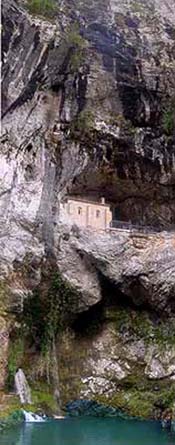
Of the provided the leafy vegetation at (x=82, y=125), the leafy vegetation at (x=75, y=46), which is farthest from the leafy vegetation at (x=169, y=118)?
the leafy vegetation at (x=75, y=46)

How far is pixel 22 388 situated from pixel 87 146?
36.0 feet

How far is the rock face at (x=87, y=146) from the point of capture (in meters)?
26.5

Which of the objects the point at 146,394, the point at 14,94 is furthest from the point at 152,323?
the point at 14,94

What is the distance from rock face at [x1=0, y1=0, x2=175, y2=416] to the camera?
86.9 ft

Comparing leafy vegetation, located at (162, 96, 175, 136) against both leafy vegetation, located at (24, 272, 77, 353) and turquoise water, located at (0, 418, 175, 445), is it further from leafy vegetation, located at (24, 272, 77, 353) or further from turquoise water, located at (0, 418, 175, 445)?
turquoise water, located at (0, 418, 175, 445)

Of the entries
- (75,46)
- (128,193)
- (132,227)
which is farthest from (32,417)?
(75,46)

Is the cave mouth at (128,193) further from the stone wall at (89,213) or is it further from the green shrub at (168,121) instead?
the green shrub at (168,121)

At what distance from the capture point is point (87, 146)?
29141 millimetres

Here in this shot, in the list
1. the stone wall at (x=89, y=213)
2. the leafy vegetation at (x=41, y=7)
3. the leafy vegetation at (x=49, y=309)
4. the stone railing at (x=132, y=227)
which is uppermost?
the leafy vegetation at (x=41, y=7)

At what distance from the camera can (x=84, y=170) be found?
29.7 meters

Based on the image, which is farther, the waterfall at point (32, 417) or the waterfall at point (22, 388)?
the waterfall at point (22, 388)

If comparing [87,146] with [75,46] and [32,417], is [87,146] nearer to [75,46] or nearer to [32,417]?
[75,46]

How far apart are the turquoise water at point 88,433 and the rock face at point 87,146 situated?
13.5ft

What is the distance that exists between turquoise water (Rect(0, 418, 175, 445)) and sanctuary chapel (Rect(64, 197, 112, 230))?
8.72 metres
